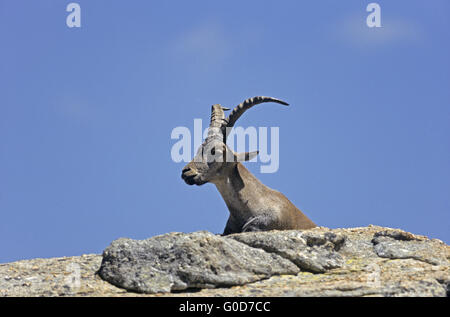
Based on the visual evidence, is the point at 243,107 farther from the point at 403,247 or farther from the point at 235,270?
the point at 235,270

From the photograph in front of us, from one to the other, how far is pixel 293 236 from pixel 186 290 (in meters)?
2.71

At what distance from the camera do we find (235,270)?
11.2 meters

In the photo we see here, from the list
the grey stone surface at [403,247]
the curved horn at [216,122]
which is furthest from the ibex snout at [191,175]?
the grey stone surface at [403,247]

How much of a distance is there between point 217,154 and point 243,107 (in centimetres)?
164

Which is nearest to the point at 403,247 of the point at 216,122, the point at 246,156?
the point at 246,156

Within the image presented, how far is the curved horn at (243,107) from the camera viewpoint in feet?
54.5

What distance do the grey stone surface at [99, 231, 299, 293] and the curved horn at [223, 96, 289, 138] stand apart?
545cm

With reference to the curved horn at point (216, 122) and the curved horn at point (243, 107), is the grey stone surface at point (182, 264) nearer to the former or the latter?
the curved horn at point (216, 122)

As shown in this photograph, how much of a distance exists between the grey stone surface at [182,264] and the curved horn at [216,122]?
5.04 meters

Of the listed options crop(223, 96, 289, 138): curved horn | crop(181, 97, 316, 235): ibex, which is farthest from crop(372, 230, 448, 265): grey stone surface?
crop(223, 96, 289, 138): curved horn
